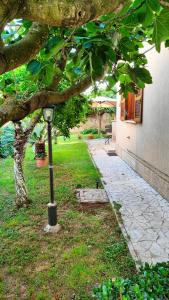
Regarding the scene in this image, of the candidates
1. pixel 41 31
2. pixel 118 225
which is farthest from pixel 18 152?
pixel 41 31

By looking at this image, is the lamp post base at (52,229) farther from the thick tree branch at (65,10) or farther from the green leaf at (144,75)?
the thick tree branch at (65,10)

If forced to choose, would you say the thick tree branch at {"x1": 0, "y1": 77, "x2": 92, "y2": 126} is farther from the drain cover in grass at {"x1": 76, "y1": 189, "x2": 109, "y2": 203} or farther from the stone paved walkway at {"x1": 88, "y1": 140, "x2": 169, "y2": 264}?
the drain cover in grass at {"x1": 76, "y1": 189, "x2": 109, "y2": 203}

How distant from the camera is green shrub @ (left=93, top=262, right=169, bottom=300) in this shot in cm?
187

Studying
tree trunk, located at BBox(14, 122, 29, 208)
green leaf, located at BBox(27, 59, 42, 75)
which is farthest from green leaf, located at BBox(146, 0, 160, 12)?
tree trunk, located at BBox(14, 122, 29, 208)

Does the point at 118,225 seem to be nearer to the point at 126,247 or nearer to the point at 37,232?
the point at 126,247

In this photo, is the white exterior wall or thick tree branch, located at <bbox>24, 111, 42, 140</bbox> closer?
thick tree branch, located at <bbox>24, 111, 42, 140</bbox>

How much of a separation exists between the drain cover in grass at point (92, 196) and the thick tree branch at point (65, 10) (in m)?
5.56

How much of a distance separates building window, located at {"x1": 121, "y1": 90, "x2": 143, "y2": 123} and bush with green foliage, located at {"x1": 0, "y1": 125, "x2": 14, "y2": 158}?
18.5ft

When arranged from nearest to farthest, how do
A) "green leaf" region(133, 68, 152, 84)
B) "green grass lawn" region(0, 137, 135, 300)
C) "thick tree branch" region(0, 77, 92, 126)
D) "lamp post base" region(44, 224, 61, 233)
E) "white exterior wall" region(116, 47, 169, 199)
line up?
"green leaf" region(133, 68, 152, 84) → "thick tree branch" region(0, 77, 92, 126) → "green grass lawn" region(0, 137, 135, 300) → "lamp post base" region(44, 224, 61, 233) → "white exterior wall" region(116, 47, 169, 199)

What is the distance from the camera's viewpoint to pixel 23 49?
68.8 inches

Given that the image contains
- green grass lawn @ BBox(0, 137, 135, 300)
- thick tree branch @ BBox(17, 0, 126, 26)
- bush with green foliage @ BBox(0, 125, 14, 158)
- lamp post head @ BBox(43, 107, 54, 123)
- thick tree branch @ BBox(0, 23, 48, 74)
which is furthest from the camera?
bush with green foliage @ BBox(0, 125, 14, 158)

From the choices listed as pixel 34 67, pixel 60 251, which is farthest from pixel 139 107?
pixel 34 67

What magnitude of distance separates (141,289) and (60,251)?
2.42 metres

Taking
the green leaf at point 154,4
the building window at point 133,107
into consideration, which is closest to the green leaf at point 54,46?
the green leaf at point 154,4
